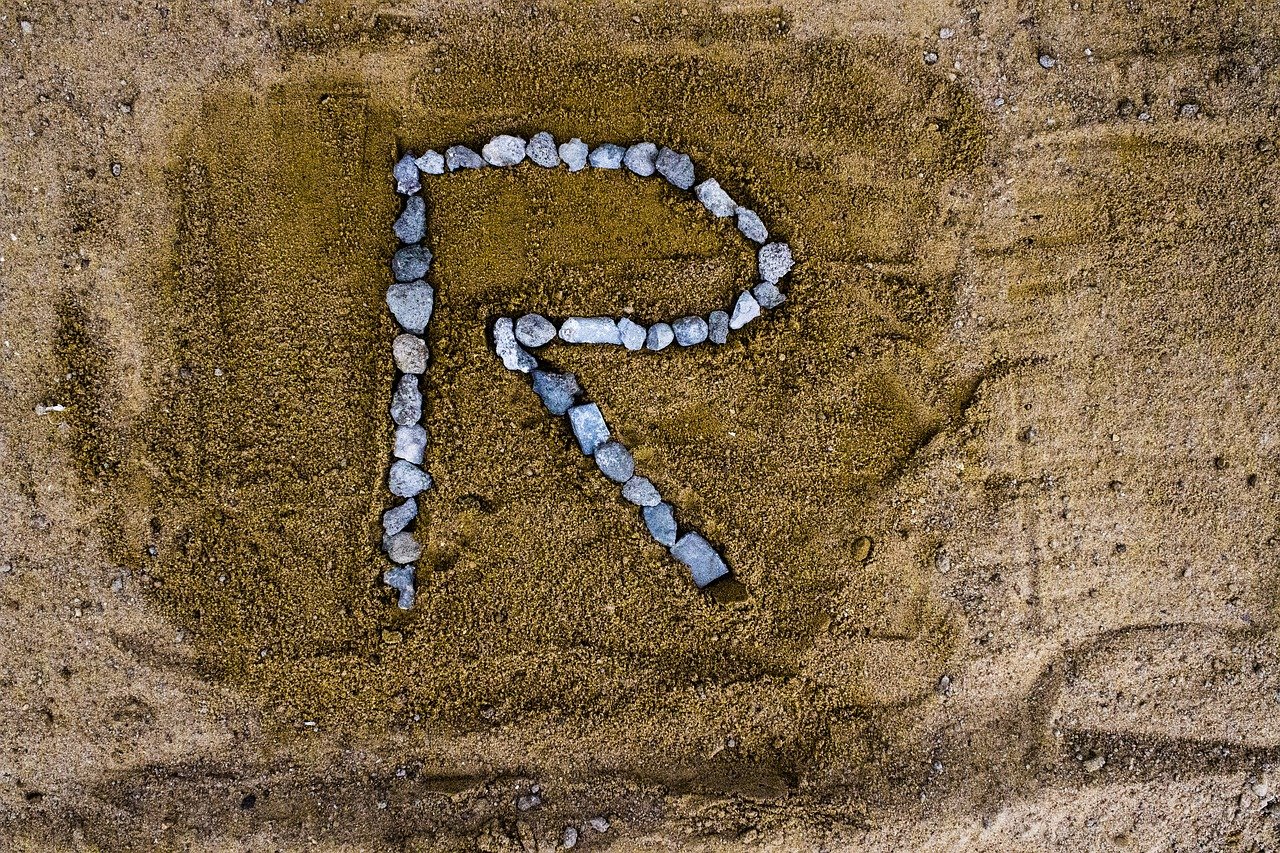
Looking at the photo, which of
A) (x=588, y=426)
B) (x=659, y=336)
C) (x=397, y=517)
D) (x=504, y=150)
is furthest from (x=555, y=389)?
(x=504, y=150)

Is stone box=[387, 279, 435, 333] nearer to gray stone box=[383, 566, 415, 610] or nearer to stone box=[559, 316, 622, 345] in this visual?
stone box=[559, 316, 622, 345]

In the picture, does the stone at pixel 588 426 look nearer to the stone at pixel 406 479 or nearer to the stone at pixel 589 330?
the stone at pixel 589 330

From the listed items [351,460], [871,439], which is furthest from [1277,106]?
[351,460]

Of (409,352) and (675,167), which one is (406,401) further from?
(675,167)

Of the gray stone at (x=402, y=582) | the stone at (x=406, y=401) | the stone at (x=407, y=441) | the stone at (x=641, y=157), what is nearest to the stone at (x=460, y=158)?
the stone at (x=641, y=157)

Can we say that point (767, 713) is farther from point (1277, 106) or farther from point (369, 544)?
point (1277, 106)
